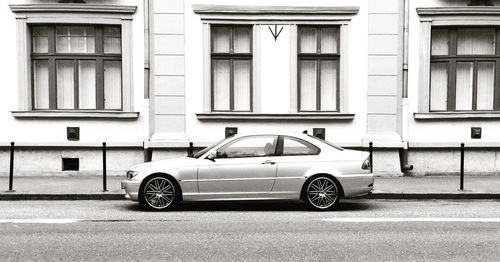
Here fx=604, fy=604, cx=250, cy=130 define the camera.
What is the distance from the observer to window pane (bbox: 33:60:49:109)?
1594 cm

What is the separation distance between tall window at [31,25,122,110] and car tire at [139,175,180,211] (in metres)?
5.75

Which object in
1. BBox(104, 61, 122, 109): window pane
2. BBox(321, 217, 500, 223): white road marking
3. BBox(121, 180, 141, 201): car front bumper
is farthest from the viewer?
BBox(104, 61, 122, 109): window pane

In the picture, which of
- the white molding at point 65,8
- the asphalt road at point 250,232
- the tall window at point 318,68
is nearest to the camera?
the asphalt road at point 250,232

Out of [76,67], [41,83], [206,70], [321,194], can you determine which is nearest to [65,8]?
[76,67]

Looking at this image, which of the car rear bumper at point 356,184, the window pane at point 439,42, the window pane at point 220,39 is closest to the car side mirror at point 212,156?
the car rear bumper at point 356,184

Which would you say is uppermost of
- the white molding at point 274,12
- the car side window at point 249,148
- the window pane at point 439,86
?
the white molding at point 274,12

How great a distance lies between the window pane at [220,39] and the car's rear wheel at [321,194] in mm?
→ 6292

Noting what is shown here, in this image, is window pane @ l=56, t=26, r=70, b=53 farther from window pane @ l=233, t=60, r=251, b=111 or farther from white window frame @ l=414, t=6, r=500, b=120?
white window frame @ l=414, t=6, r=500, b=120

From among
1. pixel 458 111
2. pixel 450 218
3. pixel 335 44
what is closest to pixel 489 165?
pixel 458 111

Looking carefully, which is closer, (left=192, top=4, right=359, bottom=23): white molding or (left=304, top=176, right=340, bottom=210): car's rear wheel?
(left=304, top=176, right=340, bottom=210): car's rear wheel

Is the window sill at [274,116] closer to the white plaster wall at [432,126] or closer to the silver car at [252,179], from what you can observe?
the white plaster wall at [432,126]

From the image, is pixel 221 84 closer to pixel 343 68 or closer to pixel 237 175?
pixel 343 68

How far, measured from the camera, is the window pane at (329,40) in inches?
624

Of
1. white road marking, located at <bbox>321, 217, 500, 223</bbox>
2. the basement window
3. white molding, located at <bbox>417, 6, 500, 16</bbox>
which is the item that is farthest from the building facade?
white road marking, located at <bbox>321, 217, 500, 223</bbox>
